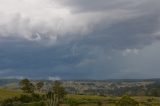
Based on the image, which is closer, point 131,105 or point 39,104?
point 131,105

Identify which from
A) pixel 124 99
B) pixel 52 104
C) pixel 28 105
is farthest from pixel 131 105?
pixel 28 105

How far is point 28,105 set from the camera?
200 metres

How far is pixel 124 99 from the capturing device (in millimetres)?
179750

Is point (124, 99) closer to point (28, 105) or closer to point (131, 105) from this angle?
point (131, 105)

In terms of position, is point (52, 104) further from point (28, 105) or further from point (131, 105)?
point (131, 105)

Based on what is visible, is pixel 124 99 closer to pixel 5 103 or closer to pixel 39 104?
pixel 39 104

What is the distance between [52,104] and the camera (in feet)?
621

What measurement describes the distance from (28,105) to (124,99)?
5378 cm

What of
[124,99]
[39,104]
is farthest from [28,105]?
[124,99]

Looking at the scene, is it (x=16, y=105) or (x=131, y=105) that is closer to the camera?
(x=131, y=105)

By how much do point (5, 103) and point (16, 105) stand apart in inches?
235

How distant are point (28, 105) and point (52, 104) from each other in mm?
17519

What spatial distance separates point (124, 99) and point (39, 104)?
4783cm

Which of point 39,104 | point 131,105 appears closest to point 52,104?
point 39,104
